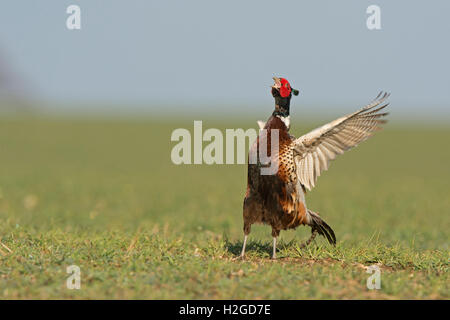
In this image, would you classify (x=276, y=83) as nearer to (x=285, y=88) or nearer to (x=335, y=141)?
(x=285, y=88)

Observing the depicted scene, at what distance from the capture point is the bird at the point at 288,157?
7.17 m

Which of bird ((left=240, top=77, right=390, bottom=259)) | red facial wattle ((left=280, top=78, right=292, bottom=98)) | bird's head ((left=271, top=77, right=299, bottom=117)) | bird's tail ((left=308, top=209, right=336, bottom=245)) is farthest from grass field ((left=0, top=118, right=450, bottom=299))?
red facial wattle ((left=280, top=78, right=292, bottom=98))

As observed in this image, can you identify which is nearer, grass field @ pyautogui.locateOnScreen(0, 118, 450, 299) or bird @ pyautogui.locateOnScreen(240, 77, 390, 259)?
grass field @ pyautogui.locateOnScreen(0, 118, 450, 299)

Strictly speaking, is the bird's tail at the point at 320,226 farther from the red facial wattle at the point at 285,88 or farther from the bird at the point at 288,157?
the red facial wattle at the point at 285,88

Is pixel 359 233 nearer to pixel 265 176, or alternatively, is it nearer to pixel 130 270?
pixel 265 176

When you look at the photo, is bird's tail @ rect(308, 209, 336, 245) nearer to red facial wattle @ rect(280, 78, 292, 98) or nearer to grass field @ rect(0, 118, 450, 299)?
grass field @ rect(0, 118, 450, 299)

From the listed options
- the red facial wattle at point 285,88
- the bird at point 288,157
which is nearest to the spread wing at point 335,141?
the bird at point 288,157

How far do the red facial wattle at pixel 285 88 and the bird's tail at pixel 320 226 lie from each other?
1841 mm

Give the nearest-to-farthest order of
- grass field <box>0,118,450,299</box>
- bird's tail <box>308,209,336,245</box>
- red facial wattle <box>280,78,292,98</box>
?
grass field <box>0,118,450,299</box> < red facial wattle <box>280,78,292,98</box> < bird's tail <box>308,209,336,245</box>

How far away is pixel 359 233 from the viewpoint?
41.4ft

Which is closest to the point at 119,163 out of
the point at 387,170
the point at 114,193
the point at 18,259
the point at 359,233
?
the point at 114,193

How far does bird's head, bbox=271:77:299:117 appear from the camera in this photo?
7.17 metres

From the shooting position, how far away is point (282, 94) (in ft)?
23.6
